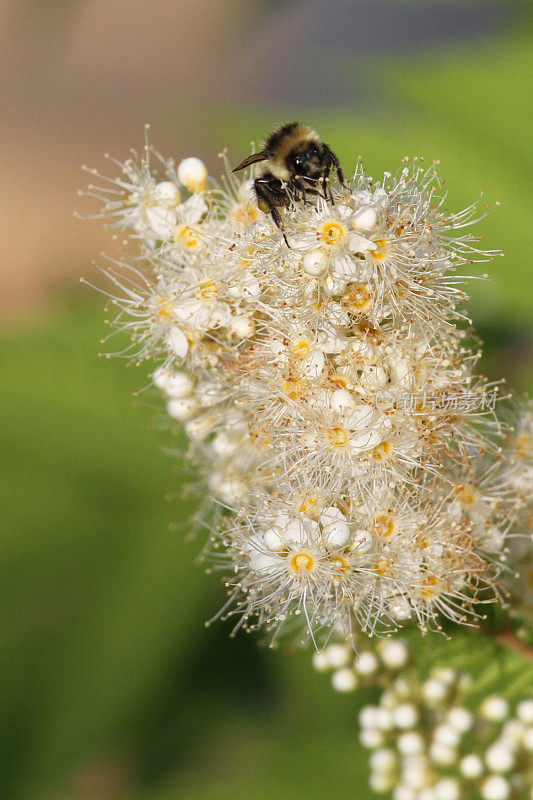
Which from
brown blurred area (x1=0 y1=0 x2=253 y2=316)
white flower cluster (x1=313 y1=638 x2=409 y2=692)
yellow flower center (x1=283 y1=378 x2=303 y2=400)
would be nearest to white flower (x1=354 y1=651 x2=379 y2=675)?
white flower cluster (x1=313 y1=638 x2=409 y2=692)

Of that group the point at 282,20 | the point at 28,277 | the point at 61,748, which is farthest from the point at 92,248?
the point at 61,748

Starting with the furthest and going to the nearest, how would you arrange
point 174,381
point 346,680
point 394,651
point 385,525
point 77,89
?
point 77,89 → point 346,680 → point 394,651 → point 174,381 → point 385,525

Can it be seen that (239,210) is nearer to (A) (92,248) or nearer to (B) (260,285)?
(B) (260,285)

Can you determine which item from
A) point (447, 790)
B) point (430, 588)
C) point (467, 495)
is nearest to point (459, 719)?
point (447, 790)

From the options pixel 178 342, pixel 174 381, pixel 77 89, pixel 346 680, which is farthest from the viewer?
pixel 77 89

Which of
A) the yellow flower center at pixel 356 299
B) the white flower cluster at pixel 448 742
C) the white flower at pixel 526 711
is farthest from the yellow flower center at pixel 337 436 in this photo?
the white flower at pixel 526 711

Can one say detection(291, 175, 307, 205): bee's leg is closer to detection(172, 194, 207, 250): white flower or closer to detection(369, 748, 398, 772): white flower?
detection(172, 194, 207, 250): white flower

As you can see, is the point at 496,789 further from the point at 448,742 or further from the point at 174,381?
the point at 174,381
